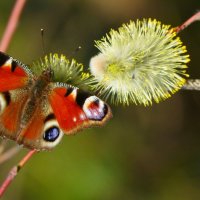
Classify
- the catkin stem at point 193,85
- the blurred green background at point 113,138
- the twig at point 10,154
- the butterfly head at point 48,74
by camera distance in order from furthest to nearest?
1. the blurred green background at point 113,138
2. the twig at point 10,154
3. the butterfly head at point 48,74
4. the catkin stem at point 193,85

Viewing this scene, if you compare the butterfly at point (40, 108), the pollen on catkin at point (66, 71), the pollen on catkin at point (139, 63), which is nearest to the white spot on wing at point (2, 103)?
the butterfly at point (40, 108)

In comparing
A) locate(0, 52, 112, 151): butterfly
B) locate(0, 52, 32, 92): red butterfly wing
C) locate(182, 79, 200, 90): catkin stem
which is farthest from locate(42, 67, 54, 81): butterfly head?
locate(182, 79, 200, 90): catkin stem

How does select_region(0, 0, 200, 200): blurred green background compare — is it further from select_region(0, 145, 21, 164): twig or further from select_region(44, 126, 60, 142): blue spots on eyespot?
select_region(44, 126, 60, 142): blue spots on eyespot

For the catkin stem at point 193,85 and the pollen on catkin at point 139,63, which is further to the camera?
the pollen on catkin at point 139,63

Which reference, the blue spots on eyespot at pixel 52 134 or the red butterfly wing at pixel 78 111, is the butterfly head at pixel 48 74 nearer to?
the red butterfly wing at pixel 78 111

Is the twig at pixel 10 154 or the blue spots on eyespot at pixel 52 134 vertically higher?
the blue spots on eyespot at pixel 52 134

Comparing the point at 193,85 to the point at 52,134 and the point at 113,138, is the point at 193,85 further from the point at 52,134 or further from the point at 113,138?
the point at 113,138
